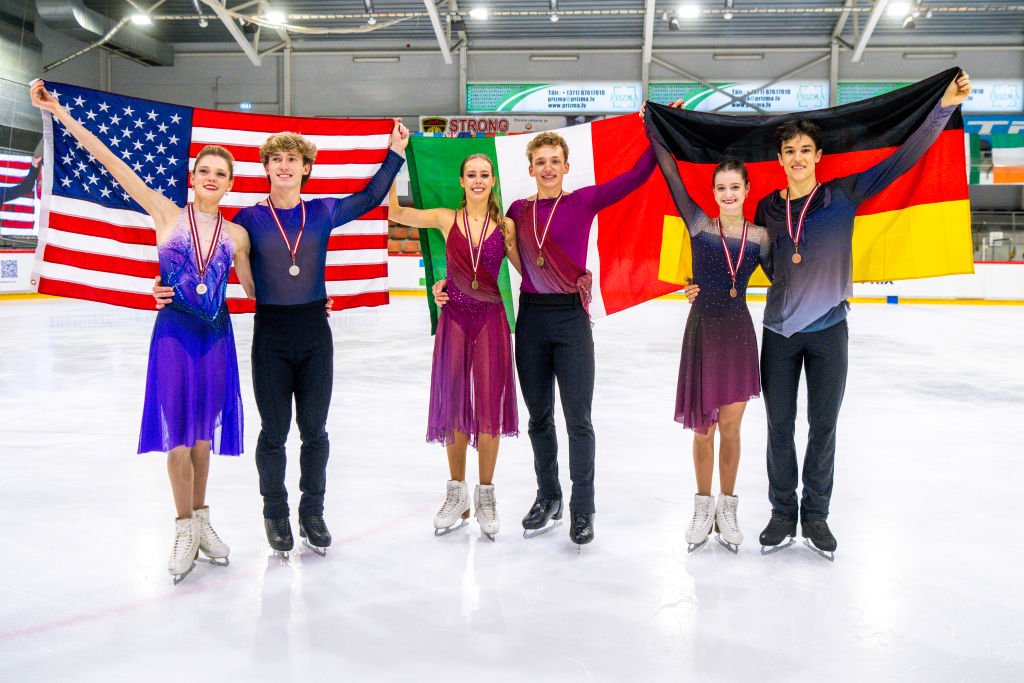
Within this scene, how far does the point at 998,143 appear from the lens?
17.6 meters

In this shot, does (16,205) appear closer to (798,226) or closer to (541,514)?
(541,514)

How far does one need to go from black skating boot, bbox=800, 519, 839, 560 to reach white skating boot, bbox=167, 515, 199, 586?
218cm

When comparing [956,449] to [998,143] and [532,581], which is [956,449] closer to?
[532,581]

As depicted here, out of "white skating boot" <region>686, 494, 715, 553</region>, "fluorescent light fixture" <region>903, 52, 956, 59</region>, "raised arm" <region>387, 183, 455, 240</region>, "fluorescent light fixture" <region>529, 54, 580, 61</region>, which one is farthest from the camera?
"fluorescent light fixture" <region>529, 54, 580, 61</region>

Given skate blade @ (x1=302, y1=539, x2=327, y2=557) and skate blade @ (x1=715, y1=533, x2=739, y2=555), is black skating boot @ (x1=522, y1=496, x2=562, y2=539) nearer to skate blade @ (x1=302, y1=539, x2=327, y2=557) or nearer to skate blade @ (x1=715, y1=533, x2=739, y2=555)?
skate blade @ (x1=715, y1=533, x2=739, y2=555)

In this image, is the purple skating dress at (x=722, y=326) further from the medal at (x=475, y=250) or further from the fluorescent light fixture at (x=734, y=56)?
the fluorescent light fixture at (x=734, y=56)

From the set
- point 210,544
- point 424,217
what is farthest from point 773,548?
point 210,544

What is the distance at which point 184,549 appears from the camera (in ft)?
8.75

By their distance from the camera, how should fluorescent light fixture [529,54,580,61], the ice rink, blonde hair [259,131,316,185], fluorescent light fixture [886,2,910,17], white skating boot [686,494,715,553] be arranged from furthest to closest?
1. fluorescent light fixture [529,54,580,61]
2. fluorescent light fixture [886,2,910,17]
3. white skating boot [686,494,715,553]
4. blonde hair [259,131,316,185]
5. the ice rink

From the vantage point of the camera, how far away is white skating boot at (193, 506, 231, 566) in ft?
9.05

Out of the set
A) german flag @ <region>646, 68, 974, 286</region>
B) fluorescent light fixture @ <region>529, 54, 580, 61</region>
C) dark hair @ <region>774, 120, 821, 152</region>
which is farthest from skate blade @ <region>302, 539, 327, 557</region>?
fluorescent light fixture @ <region>529, 54, 580, 61</region>

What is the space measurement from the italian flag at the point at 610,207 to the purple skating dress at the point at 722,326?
0.57m

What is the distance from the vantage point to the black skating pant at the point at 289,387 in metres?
2.77

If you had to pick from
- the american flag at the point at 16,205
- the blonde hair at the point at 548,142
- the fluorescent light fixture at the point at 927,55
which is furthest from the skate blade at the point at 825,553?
the fluorescent light fixture at the point at 927,55
